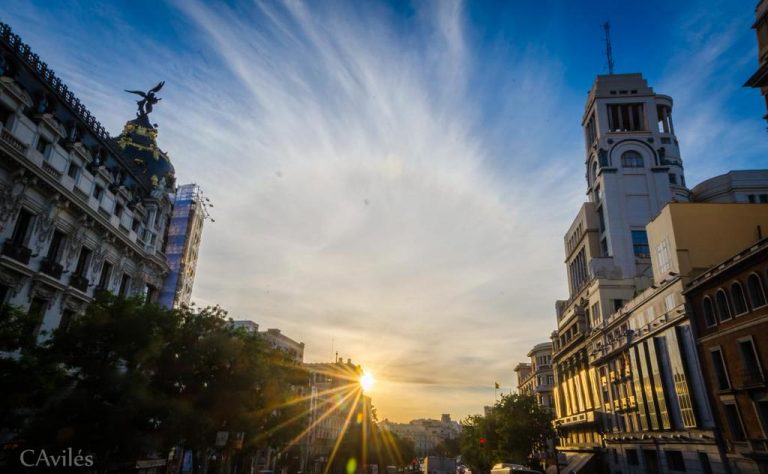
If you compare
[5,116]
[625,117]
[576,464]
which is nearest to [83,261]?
[5,116]

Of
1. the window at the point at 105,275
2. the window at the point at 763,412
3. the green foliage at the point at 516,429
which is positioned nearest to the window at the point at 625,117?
the green foliage at the point at 516,429

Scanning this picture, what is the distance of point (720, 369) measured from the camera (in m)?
29.5

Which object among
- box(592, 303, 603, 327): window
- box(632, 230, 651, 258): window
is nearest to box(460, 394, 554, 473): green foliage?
box(592, 303, 603, 327): window

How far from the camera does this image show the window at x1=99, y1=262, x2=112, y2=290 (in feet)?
101

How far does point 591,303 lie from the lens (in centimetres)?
5412

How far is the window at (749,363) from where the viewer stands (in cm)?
2617

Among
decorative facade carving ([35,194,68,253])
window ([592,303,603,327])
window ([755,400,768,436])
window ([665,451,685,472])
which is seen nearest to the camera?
decorative facade carving ([35,194,68,253])

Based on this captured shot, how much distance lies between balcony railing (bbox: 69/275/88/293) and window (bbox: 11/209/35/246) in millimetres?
3924

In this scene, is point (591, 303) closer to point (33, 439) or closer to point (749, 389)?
point (749, 389)

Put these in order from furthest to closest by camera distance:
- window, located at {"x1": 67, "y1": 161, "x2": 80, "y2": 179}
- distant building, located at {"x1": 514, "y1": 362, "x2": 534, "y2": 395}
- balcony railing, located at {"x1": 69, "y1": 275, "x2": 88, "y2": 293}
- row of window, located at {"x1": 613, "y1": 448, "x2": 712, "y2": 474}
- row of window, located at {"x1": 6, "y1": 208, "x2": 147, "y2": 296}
Answer: distant building, located at {"x1": 514, "y1": 362, "x2": 534, "y2": 395} < row of window, located at {"x1": 613, "y1": 448, "x2": 712, "y2": 474} < window, located at {"x1": 67, "y1": 161, "x2": 80, "y2": 179} < balcony railing, located at {"x1": 69, "y1": 275, "x2": 88, "y2": 293} < row of window, located at {"x1": 6, "y1": 208, "x2": 147, "y2": 296}

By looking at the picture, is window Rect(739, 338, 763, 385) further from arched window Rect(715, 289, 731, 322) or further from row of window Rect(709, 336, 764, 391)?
arched window Rect(715, 289, 731, 322)

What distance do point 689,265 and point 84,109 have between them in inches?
1646

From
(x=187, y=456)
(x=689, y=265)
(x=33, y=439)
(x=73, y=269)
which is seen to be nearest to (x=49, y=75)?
(x=73, y=269)

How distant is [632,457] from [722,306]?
18.2 metres
